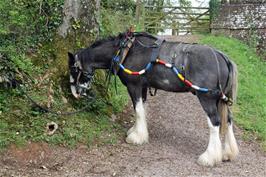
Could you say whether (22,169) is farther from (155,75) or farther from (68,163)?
(155,75)

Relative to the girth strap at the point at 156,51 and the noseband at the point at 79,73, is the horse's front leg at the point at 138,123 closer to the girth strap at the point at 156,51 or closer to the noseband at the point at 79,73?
the girth strap at the point at 156,51

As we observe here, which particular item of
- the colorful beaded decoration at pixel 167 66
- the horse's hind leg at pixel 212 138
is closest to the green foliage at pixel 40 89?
the colorful beaded decoration at pixel 167 66

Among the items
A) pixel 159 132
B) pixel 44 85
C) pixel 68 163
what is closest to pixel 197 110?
pixel 159 132

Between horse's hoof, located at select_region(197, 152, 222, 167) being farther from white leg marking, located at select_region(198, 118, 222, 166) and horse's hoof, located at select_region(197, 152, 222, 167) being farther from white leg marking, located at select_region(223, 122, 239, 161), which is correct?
white leg marking, located at select_region(223, 122, 239, 161)

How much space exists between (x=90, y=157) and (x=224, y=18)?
15.4 metres

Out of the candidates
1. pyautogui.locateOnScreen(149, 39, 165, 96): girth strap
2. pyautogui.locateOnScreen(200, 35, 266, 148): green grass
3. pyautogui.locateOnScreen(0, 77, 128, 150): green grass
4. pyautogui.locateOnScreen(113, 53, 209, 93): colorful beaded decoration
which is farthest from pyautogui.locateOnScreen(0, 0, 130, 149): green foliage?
pyautogui.locateOnScreen(200, 35, 266, 148): green grass

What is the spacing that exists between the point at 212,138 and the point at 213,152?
8.1 inches

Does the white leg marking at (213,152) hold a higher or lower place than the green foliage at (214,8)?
lower

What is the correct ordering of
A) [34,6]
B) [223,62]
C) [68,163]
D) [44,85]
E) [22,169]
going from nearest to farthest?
1. [22,169]
2. [68,163]
3. [223,62]
4. [44,85]
5. [34,6]

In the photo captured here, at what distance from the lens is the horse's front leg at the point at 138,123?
23.0ft

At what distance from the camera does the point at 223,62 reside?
653 centimetres

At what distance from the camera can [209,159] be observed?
20.7 feet

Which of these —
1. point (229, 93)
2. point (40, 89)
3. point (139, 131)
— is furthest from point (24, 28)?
point (229, 93)

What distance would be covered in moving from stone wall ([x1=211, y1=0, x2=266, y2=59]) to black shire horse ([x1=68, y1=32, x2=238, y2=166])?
42.0 ft
